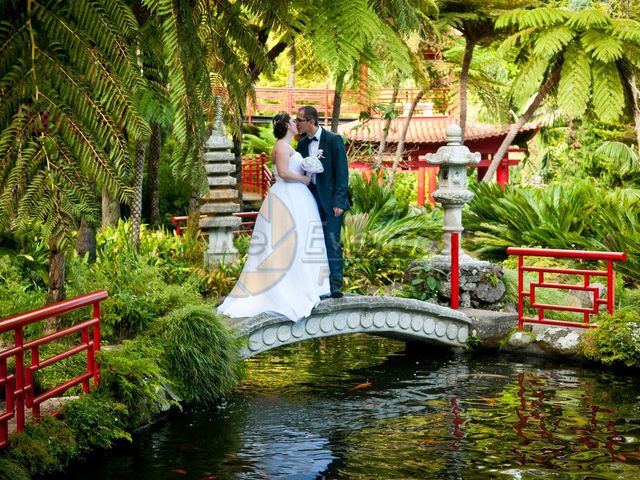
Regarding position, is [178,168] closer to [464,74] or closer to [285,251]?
[285,251]

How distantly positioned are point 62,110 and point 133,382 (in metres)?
2.50

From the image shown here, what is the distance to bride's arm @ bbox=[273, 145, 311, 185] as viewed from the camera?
33.4ft

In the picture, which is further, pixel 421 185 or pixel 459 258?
pixel 421 185

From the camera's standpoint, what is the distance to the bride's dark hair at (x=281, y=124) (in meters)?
10.0

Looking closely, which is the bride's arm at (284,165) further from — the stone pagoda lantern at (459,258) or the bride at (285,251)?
the stone pagoda lantern at (459,258)

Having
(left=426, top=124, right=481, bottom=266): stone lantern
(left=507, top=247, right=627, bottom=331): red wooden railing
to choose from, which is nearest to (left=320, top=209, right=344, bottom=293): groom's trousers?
(left=507, top=247, right=627, bottom=331): red wooden railing

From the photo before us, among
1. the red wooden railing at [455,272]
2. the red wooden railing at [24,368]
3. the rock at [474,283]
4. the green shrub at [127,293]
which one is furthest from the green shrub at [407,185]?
the red wooden railing at [24,368]

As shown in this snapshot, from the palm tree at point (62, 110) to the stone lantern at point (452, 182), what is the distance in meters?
6.61

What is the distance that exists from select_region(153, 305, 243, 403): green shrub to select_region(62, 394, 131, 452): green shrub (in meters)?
1.15

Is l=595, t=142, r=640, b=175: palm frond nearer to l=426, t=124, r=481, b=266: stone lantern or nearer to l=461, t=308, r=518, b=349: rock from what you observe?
l=426, t=124, r=481, b=266: stone lantern

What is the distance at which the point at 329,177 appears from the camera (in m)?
10.4

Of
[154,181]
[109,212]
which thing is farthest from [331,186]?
[154,181]

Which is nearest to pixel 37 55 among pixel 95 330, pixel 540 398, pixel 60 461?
pixel 95 330

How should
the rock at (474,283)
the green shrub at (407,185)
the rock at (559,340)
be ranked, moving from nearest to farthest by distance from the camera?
1. the rock at (559,340)
2. the rock at (474,283)
3. the green shrub at (407,185)
